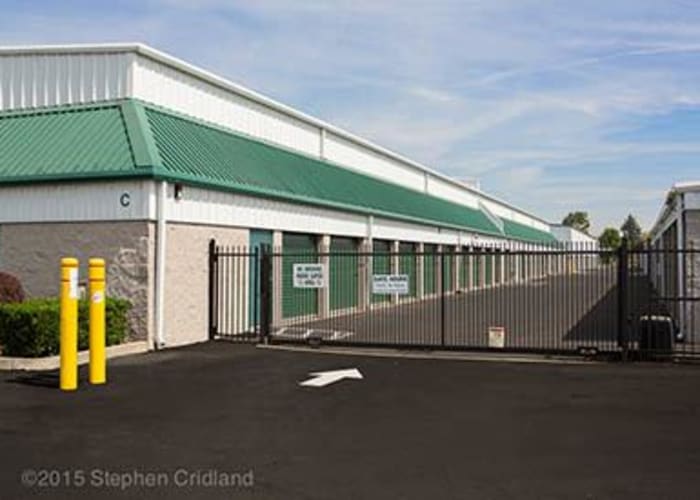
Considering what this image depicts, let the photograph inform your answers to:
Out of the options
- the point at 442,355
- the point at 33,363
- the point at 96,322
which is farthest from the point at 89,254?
the point at 442,355

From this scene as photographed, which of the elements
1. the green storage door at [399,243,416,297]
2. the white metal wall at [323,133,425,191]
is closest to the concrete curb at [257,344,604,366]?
the white metal wall at [323,133,425,191]

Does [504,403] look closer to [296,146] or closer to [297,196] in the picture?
[297,196]

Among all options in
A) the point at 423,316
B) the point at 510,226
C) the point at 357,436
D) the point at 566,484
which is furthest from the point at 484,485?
the point at 510,226

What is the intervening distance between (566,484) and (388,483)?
59.1 inches

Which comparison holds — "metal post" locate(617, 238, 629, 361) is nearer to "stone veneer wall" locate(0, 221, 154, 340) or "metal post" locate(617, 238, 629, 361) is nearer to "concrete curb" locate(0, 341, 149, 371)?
"stone veneer wall" locate(0, 221, 154, 340)

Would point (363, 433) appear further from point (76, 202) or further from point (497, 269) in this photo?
point (497, 269)

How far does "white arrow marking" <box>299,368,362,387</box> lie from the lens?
11.9 meters

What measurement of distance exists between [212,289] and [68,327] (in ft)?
21.1

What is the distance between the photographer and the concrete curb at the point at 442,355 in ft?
48.9

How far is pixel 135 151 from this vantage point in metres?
15.8

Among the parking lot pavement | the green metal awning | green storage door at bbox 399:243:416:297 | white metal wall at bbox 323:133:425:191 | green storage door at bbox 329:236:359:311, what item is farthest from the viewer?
green storage door at bbox 399:243:416:297

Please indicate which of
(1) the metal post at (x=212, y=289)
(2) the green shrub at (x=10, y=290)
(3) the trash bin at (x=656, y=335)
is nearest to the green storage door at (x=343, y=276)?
(1) the metal post at (x=212, y=289)

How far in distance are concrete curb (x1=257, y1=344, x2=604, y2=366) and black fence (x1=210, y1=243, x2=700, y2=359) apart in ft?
0.88

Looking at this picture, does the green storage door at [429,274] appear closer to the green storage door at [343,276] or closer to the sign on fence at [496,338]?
the green storage door at [343,276]
